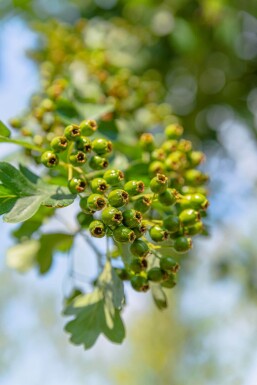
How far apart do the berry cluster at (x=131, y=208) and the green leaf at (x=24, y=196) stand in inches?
1.7

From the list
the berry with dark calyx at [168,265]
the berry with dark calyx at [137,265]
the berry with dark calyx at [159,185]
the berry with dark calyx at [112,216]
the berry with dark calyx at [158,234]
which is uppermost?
the berry with dark calyx at [159,185]

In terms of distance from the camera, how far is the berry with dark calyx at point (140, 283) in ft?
3.91

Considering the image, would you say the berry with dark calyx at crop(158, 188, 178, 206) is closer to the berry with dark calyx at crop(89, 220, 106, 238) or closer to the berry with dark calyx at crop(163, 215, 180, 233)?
the berry with dark calyx at crop(163, 215, 180, 233)

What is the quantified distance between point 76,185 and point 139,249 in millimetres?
185

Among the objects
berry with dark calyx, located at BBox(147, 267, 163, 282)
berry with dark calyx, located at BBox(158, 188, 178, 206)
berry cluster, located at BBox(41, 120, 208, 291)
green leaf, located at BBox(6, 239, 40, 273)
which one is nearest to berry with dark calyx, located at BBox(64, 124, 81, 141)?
berry cluster, located at BBox(41, 120, 208, 291)

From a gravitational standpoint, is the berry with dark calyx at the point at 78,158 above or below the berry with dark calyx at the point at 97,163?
below

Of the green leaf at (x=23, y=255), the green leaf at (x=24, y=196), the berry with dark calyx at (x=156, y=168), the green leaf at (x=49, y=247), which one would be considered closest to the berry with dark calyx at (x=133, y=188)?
the green leaf at (x=24, y=196)

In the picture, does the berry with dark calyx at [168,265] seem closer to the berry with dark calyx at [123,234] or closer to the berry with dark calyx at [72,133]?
the berry with dark calyx at [123,234]

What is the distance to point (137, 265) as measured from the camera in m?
1.15

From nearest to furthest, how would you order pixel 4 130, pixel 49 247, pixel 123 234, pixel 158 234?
pixel 123 234 → pixel 158 234 → pixel 4 130 → pixel 49 247

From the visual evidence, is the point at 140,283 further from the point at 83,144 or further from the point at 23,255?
the point at 23,255

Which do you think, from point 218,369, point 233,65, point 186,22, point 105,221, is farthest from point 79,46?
point 218,369

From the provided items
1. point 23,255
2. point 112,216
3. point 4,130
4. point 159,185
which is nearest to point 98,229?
point 112,216

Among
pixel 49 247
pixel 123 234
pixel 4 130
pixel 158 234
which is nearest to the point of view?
pixel 123 234
